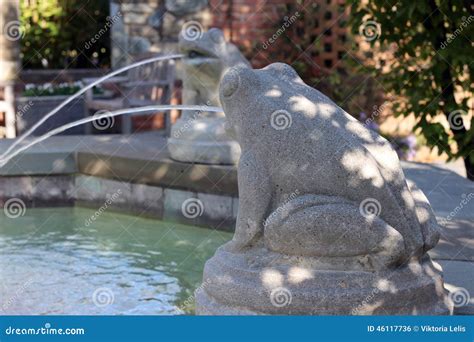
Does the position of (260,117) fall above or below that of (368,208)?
above

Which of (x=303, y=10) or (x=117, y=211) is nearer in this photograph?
(x=117, y=211)

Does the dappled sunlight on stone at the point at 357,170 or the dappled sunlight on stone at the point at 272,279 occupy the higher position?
the dappled sunlight on stone at the point at 357,170

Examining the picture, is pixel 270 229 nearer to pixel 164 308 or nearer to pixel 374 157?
pixel 374 157

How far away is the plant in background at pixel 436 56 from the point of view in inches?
269

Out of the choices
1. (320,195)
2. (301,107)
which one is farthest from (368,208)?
(301,107)

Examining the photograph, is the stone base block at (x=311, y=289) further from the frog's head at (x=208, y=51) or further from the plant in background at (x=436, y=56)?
the frog's head at (x=208, y=51)

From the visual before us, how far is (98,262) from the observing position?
6.61 metres

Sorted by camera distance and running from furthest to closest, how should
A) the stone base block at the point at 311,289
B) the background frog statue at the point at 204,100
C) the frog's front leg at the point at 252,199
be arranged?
the background frog statue at the point at 204,100 < the frog's front leg at the point at 252,199 < the stone base block at the point at 311,289

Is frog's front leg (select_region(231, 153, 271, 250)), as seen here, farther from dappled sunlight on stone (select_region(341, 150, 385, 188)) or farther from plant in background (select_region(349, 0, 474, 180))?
plant in background (select_region(349, 0, 474, 180))

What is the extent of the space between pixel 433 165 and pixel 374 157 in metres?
4.23

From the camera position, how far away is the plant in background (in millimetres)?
6836

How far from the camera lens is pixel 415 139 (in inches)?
416

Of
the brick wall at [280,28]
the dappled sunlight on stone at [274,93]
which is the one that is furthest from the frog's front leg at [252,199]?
the brick wall at [280,28]

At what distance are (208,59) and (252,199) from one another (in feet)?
12.1
